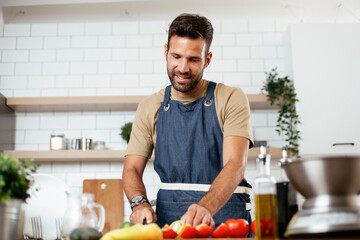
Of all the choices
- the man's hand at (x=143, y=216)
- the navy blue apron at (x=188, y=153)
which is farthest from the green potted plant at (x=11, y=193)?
the navy blue apron at (x=188, y=153)

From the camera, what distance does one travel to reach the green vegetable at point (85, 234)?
1.05 meters

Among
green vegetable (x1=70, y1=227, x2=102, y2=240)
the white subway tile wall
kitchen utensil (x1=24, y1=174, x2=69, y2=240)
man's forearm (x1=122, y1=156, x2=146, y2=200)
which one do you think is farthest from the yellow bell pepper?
the white subway tile wall

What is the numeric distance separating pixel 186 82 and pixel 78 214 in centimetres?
124

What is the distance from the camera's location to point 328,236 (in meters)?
0.99

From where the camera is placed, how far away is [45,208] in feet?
6.99

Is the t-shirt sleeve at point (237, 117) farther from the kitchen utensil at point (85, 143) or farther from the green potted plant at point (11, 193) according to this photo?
the kitchen utensil at point (85, 143)

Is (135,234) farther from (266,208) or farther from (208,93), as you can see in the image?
(208,93)

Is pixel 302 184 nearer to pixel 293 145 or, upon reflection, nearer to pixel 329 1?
pixel 293 145

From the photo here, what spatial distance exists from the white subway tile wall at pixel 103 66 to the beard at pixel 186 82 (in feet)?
7.62

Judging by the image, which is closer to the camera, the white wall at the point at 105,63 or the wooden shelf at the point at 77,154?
the wooden shelf at the point at 77,154

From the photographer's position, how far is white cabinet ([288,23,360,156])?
4.11 m

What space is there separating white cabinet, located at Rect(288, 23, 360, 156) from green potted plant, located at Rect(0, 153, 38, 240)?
341 cm

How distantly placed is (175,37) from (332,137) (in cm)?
247

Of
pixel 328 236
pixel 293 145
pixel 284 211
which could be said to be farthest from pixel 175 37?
pixel 293 145
